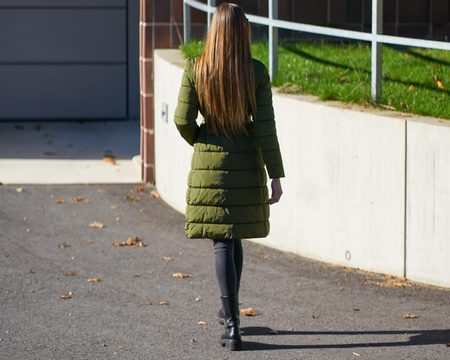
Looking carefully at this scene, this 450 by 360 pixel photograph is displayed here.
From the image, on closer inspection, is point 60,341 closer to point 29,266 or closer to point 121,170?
point 29,266

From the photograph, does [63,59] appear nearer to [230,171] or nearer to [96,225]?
[96,225]

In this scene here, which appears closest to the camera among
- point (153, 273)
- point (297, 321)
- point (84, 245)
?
point (297, 321)

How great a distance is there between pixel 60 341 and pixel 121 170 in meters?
5.99

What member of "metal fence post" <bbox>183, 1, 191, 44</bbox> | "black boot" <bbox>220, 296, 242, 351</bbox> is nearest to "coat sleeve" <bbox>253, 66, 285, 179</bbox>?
"black boot" <bbox>220, 296, 242, 351</bbox>

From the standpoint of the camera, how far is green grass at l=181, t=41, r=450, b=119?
834cm

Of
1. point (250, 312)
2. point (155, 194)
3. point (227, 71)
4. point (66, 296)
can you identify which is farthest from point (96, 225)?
point (227, 71)

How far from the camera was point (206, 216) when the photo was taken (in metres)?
6.44

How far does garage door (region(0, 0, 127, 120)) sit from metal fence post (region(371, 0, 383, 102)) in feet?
25.3

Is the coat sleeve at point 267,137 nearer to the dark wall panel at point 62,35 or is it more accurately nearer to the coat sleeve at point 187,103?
the coat sleeve at point 187,103

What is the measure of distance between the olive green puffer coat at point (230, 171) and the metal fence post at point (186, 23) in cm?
506

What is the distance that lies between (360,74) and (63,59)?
7.23m

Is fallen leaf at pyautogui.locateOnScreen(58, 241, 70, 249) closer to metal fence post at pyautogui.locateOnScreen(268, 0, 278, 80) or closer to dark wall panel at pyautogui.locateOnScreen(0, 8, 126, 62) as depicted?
metal fence post at pyautogui.locateOnScreen(268, 0, 278, 80)

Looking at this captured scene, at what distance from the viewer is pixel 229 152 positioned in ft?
21.1

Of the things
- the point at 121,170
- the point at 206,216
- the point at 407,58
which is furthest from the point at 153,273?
the point at 121,170
